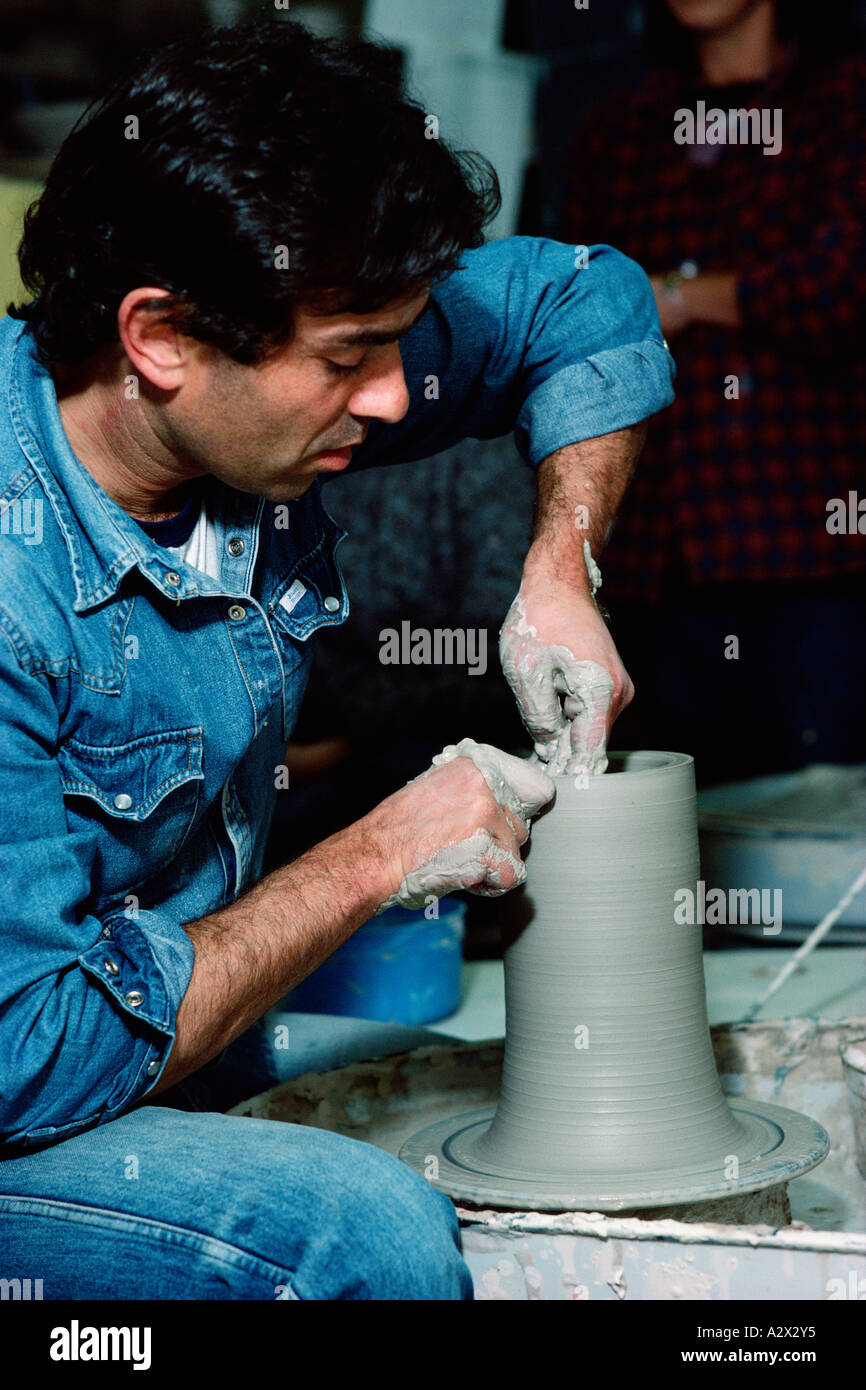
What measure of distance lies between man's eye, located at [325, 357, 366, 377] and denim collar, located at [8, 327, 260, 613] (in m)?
0.23

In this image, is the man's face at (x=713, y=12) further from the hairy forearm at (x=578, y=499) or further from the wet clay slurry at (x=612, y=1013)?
the wet clay slurry at (x=612, y=1013)

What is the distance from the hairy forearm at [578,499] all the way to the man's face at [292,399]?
0.30m

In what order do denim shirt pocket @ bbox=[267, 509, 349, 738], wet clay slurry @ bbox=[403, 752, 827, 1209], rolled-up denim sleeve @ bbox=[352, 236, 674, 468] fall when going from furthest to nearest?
rolled-up denim sleeve @ bbox=[352, 236, 674, 468] → denim shirt pocket @ bbox=[267, 509, 349, 738] → wet clay slurry @ bbox=[403, 752, 827, 1209]

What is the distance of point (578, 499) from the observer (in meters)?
1.64

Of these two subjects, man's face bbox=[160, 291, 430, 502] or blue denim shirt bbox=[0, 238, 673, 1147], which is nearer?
blue denim shirt bbox=[0, 238, 673, 1147]

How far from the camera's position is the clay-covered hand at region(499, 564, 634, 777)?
1420 mm

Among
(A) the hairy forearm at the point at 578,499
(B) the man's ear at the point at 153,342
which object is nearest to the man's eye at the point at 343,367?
(B) the man's ear at the point at 153,342

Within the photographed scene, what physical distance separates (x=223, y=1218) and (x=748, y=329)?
214 centimetres

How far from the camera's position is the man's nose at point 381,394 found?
132 centimetres

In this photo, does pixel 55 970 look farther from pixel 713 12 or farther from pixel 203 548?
pixel 713 12

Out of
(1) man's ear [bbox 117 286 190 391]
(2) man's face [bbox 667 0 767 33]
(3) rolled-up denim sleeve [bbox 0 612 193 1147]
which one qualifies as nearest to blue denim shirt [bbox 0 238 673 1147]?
(3) rolled-up denim sleeve [bbox 0 612 193 1147]

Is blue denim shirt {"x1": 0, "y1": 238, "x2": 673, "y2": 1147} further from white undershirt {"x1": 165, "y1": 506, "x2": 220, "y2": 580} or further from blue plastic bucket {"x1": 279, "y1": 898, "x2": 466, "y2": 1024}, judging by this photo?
blue plastic bucket {"x1": 279, "y1": 898, "x2": 466, "y2": 1024}

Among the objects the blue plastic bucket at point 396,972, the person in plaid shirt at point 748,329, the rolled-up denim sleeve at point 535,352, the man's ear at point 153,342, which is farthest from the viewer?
the person in plaid shirt at point 748,329
